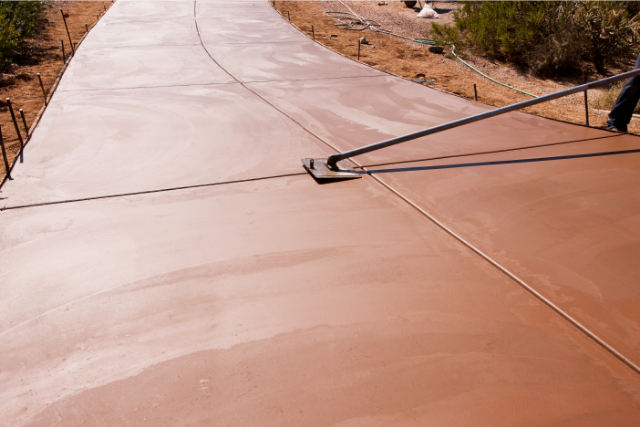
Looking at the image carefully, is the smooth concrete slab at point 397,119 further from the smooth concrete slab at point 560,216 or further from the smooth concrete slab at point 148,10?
the smooth concrete slab at point 148,10

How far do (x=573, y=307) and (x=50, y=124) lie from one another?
4639 millimetres

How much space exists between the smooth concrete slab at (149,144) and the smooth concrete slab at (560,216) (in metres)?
1.17

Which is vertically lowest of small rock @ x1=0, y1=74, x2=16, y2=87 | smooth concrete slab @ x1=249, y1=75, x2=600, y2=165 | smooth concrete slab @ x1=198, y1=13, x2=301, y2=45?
smooth concrete slab @ x1=249, y1=75, x2=600, y2=165

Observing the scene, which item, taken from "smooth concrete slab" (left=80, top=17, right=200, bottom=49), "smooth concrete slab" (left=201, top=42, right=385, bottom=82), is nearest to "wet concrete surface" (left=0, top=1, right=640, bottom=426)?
"smooth concrete slab" (left=201, top=42, right=385, bottom=82)

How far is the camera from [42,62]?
27.0 ft

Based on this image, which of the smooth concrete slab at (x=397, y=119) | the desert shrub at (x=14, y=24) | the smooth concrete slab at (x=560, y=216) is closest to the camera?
the smooth concrete slab at (x=560, y=216)

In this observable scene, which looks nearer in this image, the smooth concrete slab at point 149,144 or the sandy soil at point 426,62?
the smooth concrete slab at point 149,144

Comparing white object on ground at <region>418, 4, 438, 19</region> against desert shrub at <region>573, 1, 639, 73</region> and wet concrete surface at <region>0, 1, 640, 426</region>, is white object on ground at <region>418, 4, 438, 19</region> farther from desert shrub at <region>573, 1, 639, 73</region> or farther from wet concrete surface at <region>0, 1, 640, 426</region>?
wet concrete surface at <region>0, 1, 640, 426</region>

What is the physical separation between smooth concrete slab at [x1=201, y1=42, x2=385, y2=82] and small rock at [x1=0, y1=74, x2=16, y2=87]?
304cm

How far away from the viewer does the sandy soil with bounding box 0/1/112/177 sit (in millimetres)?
5439

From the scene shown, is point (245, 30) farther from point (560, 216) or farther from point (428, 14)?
point (560, 216)

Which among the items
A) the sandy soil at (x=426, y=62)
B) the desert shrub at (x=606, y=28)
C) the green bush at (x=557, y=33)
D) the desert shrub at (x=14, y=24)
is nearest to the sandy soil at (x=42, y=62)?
the desert shrub at (x=14, y=24)

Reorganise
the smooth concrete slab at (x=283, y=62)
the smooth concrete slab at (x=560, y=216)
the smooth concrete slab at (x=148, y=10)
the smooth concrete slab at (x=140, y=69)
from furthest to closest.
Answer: the smooth concrete slab at (x=148, y=10)
the smooth concrete slab at (x=283, y=62)
the smooth concrete slab at (x=140, y=69)
the smooth concrete slab at (x=560, y=216)

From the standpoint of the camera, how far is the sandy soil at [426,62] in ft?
22.7
